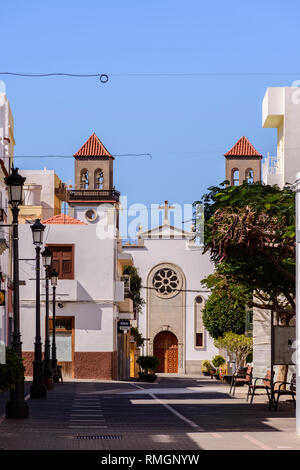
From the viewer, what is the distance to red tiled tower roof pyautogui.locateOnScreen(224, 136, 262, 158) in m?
98.2

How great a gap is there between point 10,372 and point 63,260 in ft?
110

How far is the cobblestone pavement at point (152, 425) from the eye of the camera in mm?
15328

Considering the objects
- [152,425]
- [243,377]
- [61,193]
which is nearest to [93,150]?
[61,193]

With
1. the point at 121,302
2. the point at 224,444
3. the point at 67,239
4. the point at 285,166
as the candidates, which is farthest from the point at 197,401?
the point at 121,302

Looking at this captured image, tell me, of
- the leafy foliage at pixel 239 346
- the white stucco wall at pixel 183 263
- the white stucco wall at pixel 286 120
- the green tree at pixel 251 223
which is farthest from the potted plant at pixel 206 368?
the green tree at pixel 251 223

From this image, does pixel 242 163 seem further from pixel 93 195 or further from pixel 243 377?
pixel 243 377

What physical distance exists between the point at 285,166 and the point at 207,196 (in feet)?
56.6

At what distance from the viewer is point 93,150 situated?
325 feet

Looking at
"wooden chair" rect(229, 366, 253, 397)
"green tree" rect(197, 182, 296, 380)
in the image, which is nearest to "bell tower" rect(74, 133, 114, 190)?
"wooden chair" rect(229, 366, 253, 397)

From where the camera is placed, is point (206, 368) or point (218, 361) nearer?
point (218, 361)

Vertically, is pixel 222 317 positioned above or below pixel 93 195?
below

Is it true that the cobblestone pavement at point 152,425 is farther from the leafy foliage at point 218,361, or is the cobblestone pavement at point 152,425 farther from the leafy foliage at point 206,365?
the leafy foliage at point 206,365

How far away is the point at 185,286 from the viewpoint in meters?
89.7

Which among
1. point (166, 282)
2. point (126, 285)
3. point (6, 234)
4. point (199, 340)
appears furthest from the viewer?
point (166, 282)
